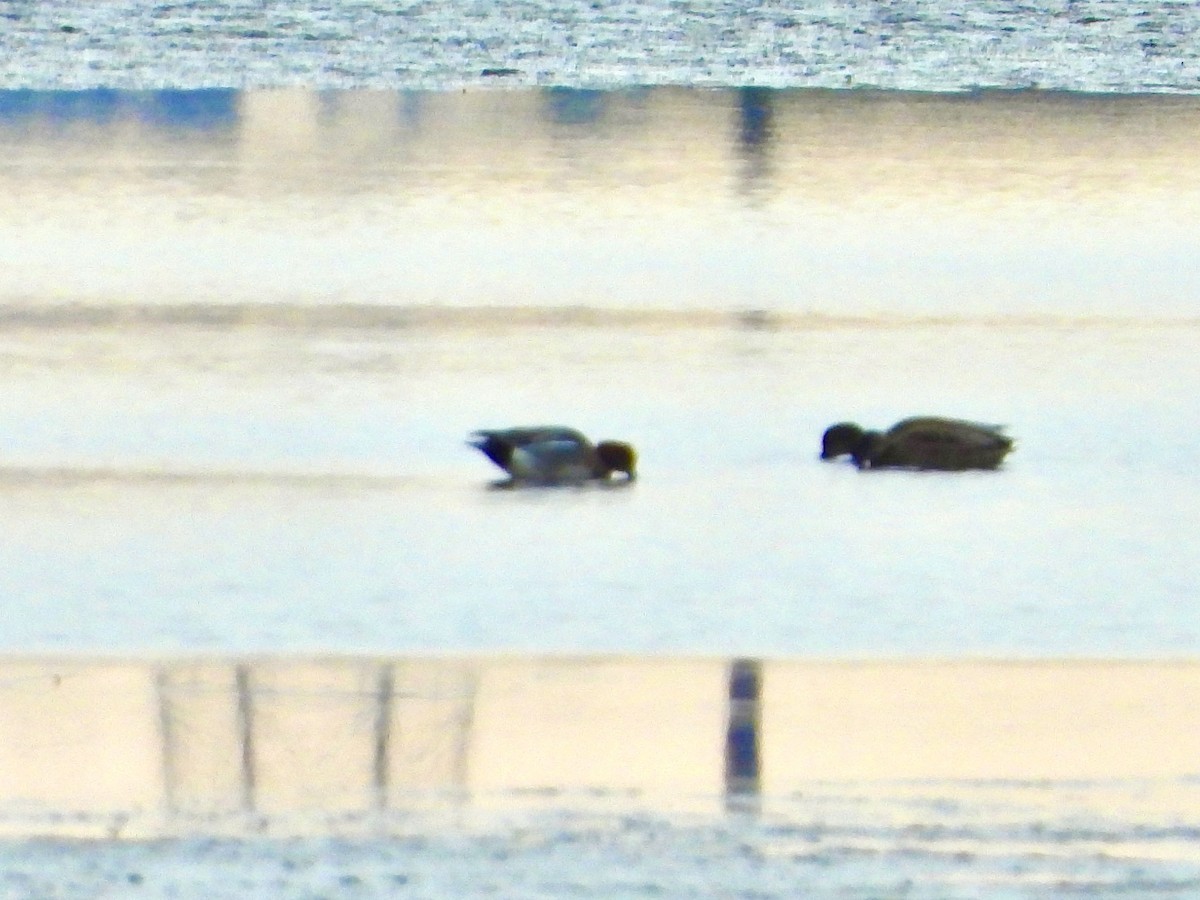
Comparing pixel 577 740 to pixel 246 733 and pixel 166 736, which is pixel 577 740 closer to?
pixel 246 733

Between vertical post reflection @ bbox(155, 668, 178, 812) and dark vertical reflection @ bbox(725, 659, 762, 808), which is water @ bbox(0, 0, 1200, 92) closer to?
dark vertical reflection @ bbox(725, 659, 762, 808)

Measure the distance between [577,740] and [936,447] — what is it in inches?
127

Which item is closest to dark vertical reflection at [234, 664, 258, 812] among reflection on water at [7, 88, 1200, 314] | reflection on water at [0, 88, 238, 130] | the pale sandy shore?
the pale sandy shore

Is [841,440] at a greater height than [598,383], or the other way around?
[598,383]

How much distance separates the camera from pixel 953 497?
22.0 ft

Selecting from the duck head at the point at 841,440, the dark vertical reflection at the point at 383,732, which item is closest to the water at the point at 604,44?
the duck head at the point at 841,440

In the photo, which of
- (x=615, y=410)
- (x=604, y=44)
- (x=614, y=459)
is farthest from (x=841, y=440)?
(x=604, y=44)

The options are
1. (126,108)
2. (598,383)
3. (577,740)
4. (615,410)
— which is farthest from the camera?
(126,108)

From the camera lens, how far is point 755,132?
1855 centimetres

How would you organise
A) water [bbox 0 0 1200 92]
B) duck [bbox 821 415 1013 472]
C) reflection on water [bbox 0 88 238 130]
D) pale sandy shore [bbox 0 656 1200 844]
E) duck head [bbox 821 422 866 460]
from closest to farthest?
pale sandy shore [bbox 0 656 1200 844]
duck [bbox 821 415 1013 472]
duck head [bbox 821 422 866 460]
reflection on water [bbox 0 88 238 130]
water [bbox 0 0 1200 92]

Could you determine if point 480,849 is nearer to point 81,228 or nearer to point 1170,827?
point 1170,827

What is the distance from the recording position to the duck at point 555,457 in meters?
6.87

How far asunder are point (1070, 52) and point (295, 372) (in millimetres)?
14411

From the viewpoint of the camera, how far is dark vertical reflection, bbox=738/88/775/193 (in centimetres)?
1628
